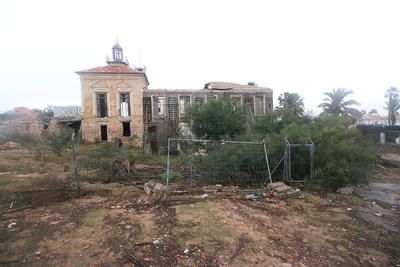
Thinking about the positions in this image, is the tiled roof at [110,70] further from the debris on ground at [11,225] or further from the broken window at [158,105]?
the debris on ground at [11,225]

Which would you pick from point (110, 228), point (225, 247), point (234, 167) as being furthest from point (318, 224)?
point (110, 228)

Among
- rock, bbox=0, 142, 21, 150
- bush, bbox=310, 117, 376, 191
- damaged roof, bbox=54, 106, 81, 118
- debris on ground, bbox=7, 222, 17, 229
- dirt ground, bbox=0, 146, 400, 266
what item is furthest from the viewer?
damaged roof, bbox=54, 106, 81, 118

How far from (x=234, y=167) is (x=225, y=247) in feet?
16.9

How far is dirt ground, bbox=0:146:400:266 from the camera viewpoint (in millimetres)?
4391

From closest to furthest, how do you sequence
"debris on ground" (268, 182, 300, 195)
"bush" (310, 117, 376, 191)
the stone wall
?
1. "debris on ground" (268, 182, 300, 195)
2. "bush" (310, 117, 376, 191)
3. the stone wall

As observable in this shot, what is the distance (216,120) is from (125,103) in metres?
12.8

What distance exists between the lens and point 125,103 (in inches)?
1030

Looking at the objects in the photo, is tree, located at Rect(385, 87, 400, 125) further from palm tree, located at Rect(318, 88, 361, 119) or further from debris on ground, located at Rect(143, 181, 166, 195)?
debris on ground, located at Rect(143, 181, 166, 195)

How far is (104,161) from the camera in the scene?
35.9ft

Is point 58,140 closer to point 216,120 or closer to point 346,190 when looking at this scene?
point 216,120

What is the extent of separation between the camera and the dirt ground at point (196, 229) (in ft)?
14.4

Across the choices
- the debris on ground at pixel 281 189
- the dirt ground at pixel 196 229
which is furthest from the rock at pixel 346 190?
the debris on ground at pixel 281 189

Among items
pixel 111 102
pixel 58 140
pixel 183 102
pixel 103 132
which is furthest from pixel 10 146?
pixel 183 102

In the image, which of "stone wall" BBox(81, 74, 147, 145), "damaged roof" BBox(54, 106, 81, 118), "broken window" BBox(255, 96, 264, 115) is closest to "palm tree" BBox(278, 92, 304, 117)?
"broken window" BBox(255, 96, 264, 115)
